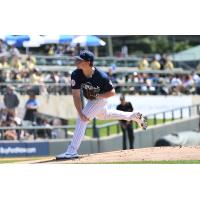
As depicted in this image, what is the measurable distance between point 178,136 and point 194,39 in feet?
98.2

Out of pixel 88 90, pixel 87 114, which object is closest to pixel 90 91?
pixel 88 90

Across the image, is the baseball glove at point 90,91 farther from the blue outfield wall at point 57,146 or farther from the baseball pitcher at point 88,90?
the blue outfield wall at point 57,146

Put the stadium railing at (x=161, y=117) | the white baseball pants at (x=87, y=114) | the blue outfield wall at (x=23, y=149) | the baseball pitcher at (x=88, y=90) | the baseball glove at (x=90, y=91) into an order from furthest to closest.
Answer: the stadium railing at (x=161, y=117), the blue outfield wall at (x=23, y=149), the white baseball pants at (x=87, y=114), the baseball glove at (x=90, y=91), the baseball pitcher at (x=88, y=90)

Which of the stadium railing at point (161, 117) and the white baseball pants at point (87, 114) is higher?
the white baseball pants at point (87, 114)

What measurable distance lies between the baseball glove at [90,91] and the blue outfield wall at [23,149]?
9718 millimetres

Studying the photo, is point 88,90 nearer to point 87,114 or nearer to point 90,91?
point 90,91

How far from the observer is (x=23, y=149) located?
70.8 feet

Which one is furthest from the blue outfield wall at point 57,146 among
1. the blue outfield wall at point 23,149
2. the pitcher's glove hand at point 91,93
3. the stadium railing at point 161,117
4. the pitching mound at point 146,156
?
the pitcher's glove hand at point 91,93

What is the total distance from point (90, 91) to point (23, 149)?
9.91 metres

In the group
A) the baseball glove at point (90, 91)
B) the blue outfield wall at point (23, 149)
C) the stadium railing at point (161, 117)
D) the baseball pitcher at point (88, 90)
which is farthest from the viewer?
the stadium railing at point (161, 117)

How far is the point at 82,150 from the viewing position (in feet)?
72.2

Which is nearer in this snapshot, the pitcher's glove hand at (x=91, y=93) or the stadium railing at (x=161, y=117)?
the pitcher's glove hand at (x=91, y=93)

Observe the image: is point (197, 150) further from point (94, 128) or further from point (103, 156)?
point (94, 128)

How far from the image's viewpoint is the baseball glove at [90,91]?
11.9 meters
